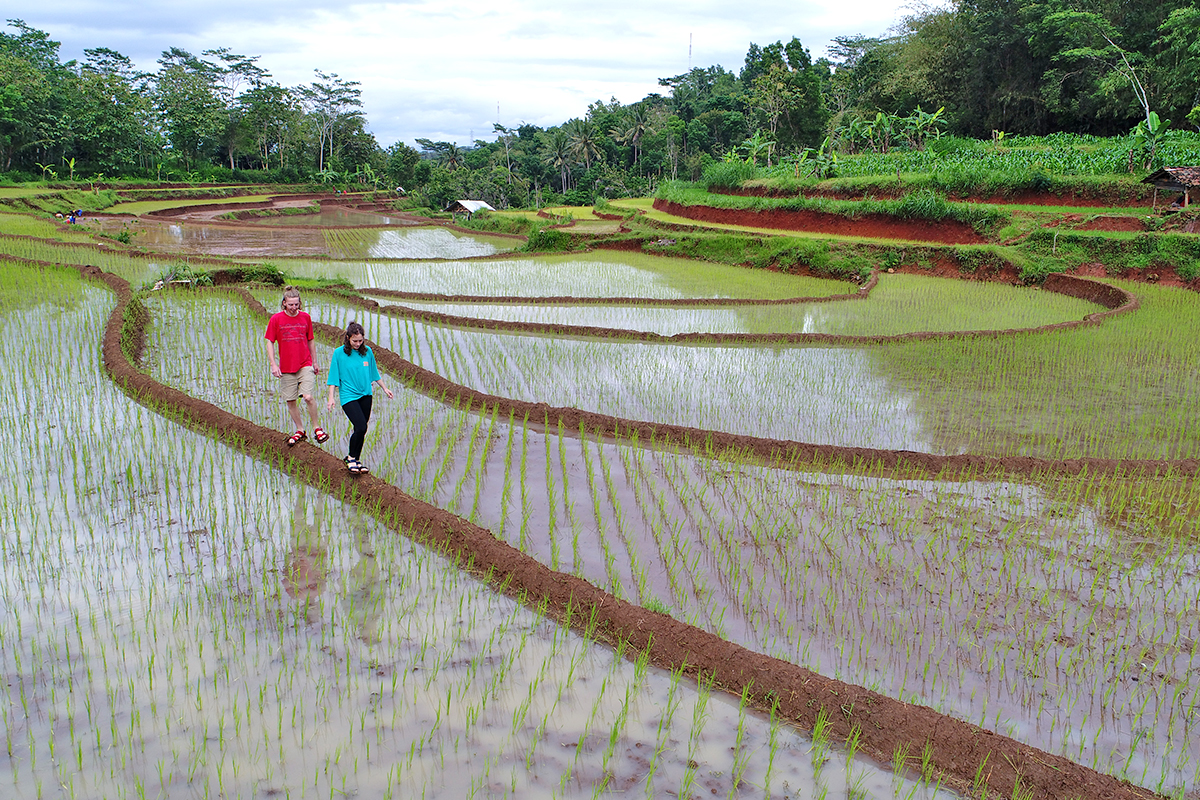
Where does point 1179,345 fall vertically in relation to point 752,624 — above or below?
above

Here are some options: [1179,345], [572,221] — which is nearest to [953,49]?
[572,221]

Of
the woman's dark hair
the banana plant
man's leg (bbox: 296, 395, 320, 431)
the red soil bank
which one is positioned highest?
the banana plant

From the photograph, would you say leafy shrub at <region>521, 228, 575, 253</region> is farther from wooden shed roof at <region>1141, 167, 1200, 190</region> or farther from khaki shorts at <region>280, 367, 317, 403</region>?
khaki shorts at <region>280, 367, 317, 403</region>

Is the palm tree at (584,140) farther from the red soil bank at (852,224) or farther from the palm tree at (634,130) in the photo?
the red soil bank at (852,224)

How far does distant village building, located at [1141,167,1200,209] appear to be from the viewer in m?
15.2

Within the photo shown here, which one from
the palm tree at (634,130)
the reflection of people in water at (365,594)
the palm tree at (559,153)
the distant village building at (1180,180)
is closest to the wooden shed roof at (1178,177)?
the distant village building at (1180,180)

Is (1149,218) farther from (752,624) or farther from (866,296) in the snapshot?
(752,624)

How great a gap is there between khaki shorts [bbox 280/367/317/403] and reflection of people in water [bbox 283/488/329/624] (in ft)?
3.02

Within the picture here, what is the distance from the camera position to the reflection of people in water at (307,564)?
151 inches

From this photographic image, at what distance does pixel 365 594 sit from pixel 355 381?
1465 mm

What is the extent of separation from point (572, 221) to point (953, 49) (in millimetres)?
16392

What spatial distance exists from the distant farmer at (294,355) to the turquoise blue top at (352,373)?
0.57 metres

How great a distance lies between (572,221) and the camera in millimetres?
26375

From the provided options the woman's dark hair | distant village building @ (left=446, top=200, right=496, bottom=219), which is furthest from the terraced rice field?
distant village building @ (left=446, top=200, right=496, bottom=219)
